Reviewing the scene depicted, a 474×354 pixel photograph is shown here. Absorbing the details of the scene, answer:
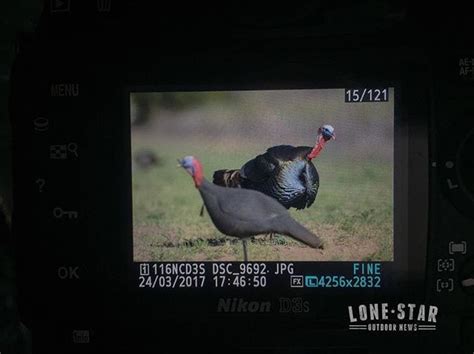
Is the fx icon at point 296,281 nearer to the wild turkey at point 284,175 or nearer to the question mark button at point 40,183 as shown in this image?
the wild turkey at point 284,175

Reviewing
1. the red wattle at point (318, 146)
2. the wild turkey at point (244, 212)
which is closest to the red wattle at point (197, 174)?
the wild turkey at point (244, 212)

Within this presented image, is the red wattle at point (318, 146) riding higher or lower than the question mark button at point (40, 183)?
higher

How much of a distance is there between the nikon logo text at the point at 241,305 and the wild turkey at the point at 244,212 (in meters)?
0.05

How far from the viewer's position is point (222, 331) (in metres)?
0.78

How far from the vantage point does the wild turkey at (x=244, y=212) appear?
2.49ft

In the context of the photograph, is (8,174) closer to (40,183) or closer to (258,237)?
(40,183)

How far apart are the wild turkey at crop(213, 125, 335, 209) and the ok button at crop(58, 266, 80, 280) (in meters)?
0.18

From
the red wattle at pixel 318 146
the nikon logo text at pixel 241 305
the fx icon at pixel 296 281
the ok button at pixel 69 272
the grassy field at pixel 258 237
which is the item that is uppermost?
the red wattle at pixel 318 146

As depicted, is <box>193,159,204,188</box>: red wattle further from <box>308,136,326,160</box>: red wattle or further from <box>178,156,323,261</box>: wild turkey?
<box>308,136,326,160</box>: red wattle

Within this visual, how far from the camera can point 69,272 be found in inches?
30.7

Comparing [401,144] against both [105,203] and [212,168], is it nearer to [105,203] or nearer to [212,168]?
[212,168]

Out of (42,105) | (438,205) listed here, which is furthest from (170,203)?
(438,205)

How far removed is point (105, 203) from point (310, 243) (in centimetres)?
22

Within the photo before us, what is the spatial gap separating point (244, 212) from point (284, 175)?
0.19 feet
